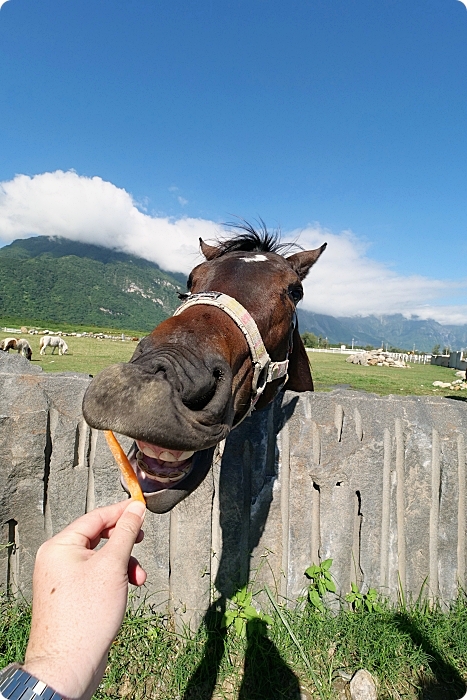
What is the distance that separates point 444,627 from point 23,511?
346 centimetres

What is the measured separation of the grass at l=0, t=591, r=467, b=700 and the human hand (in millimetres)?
1922

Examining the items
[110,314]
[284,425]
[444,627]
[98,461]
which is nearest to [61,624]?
[98,461]

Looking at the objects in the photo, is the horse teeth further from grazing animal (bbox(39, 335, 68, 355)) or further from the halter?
grazing animal (bbox(39, 335, 68, 355))

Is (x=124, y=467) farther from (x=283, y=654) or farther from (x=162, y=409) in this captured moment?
(x=283, y=654)

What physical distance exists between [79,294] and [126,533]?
513 ft

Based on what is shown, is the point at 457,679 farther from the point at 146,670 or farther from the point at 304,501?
the point at 146,670

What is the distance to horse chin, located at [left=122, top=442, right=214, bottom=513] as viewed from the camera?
66.4 inches

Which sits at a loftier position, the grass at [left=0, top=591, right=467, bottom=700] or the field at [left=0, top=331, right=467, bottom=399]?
the field at [left=0, top=331, right=467, bottom=399]

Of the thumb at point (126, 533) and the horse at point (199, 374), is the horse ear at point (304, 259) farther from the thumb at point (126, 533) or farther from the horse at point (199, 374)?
the thumb at point (126, 533)

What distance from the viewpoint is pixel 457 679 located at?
2613mm

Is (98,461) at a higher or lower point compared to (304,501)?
higher

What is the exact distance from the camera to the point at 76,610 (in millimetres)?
1110

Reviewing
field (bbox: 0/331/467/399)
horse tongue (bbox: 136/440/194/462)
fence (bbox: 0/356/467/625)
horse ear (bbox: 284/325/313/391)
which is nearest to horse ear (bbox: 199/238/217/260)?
horse ear (bbox: 284/325/313/391)

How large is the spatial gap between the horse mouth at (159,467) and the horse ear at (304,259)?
194cm
